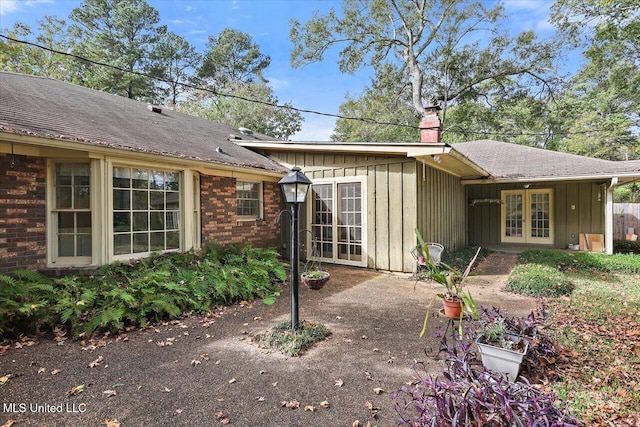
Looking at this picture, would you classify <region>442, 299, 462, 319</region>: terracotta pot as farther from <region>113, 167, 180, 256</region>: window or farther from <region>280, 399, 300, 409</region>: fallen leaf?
<region>113, 167, 180, 256</region>: window

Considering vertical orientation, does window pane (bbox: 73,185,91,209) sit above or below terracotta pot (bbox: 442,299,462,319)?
above

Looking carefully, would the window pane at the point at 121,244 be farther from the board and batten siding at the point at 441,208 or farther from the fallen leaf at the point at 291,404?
the board and batten siding at the point at 441,208

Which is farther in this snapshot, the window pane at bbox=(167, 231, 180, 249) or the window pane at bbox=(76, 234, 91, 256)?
the window pane at bbox=(167, 231, 180, 249)

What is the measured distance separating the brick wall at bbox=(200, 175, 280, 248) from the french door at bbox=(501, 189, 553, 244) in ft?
27.5

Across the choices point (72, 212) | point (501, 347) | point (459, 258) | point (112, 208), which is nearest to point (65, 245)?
point (72, 212)

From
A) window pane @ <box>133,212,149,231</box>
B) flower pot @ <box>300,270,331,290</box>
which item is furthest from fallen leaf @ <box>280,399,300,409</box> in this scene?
window pane @ <box>133,212,149,231</box>

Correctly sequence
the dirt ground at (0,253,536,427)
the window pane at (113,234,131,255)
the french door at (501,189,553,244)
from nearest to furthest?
the dirt ground at (0,253,536,427), the window pane at (113,234,131,255), the french door at (501,189,553,244)

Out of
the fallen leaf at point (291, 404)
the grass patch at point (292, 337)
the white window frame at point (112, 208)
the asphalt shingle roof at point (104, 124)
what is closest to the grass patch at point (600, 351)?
the fallen leaf at point (291, 404)

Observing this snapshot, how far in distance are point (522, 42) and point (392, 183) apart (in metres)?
15.2

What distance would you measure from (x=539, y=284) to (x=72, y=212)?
Answer: 8142 mm

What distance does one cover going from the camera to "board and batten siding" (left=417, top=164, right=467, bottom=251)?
746cm

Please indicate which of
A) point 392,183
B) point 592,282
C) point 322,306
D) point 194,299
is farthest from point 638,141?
point 194,299

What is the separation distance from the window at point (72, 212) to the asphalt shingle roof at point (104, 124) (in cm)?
68

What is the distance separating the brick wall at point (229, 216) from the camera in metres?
7.04
